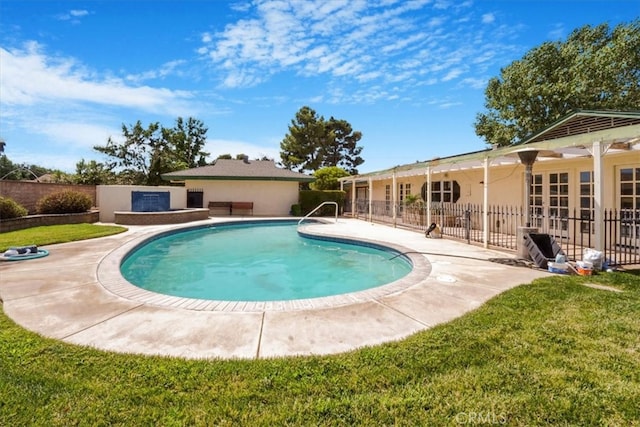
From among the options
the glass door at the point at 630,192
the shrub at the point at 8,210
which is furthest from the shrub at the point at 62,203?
the glass door at the point at 630,192

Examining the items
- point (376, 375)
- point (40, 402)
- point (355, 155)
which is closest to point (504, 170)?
point (376, 375)

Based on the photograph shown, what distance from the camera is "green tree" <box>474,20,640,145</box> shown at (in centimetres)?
1689

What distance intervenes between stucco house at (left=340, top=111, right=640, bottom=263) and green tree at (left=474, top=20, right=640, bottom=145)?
6.26 meters

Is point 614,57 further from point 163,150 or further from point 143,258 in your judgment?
point 163,150

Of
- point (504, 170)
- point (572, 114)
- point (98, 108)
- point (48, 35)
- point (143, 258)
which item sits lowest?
point (143, 258)

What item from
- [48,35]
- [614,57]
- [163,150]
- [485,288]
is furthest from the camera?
[163,150]

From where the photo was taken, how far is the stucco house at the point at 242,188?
21.4 m

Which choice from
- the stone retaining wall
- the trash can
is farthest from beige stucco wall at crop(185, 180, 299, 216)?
the trash can

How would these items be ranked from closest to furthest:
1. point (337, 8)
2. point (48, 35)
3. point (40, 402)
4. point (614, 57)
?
point (40, 402)
point (337, 8)
point (48, 35)
point (614, 57)

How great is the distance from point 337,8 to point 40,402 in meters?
10.2

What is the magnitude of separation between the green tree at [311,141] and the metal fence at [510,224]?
19.1 meters

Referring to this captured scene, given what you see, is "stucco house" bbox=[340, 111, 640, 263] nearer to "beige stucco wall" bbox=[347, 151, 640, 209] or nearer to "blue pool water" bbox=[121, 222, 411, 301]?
"beige stucco wall" bbox=[347, 151, 640, 209]

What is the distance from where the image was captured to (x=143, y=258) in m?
9.06

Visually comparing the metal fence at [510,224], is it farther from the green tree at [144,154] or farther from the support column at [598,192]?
the green tree at [144,154]
